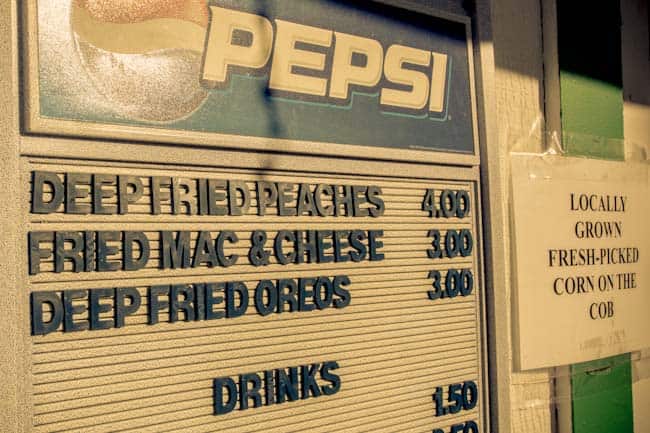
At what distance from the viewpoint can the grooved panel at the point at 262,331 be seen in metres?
2.85

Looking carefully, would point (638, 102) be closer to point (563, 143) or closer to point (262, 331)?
point (563, 143)

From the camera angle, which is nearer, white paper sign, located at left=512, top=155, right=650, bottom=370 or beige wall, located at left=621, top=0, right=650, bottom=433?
white paper sign, located at left=512, top=155, right=650, bottom=370

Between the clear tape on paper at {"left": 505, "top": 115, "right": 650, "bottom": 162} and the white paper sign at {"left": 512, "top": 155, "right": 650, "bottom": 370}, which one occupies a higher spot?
the clear tape on paper at {"left": 505, "top": 115, "right": 650, "bottom": 162}

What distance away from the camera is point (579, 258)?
496 centimetres

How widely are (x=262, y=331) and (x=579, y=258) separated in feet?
8.58

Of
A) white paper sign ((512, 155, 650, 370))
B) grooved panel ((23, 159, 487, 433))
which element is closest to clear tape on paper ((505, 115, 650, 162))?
white paper sign ((512, 155, 650, 370))

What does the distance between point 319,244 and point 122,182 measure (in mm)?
1070

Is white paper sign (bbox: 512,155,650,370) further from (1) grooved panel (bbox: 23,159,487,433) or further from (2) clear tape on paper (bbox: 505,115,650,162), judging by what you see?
(1) grooved panel (bbox: 23,159,487,433)

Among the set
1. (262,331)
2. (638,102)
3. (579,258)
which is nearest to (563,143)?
(579,258)

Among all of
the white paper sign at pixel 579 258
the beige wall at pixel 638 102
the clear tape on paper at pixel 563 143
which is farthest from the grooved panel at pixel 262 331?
the beige wall at pixel 638 102

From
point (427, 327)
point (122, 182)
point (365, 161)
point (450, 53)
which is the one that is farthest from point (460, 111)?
point (122, 182)

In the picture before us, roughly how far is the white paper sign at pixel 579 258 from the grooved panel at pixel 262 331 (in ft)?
1.80

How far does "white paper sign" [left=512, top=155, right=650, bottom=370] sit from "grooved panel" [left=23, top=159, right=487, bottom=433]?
55cm

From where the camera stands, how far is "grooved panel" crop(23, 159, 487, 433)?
2.85m
